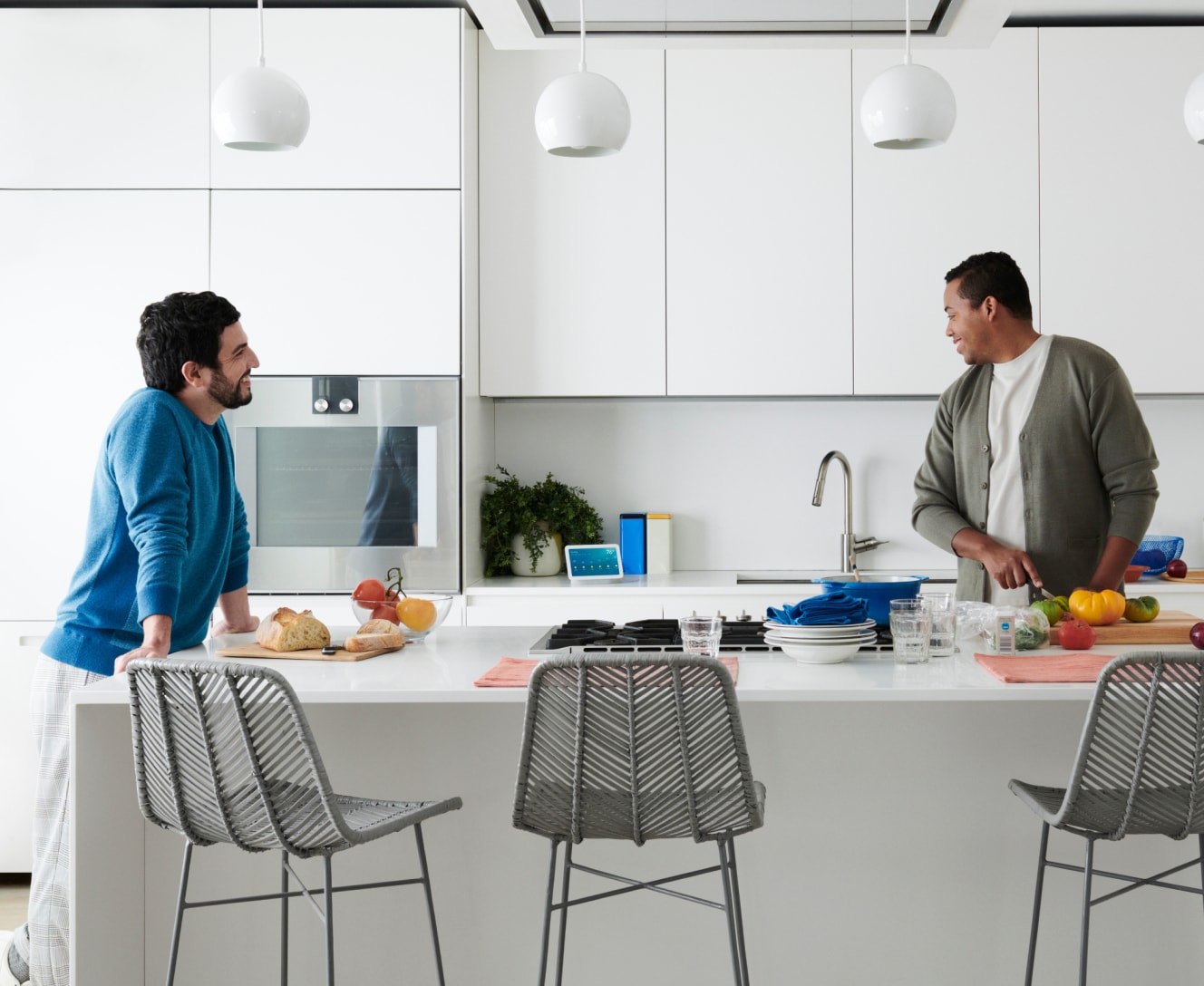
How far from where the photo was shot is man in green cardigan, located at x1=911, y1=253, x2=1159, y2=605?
2512mm

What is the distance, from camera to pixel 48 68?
342 centimetres

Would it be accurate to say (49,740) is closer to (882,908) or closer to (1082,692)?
(882,908)

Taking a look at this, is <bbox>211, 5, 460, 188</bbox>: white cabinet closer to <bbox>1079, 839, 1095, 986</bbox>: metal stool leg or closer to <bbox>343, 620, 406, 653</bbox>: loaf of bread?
<bbox>343, 620, 406, 653</bbox>: loaf of bread

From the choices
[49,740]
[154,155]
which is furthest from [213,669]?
[154,155]

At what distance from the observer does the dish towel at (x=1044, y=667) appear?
180cm

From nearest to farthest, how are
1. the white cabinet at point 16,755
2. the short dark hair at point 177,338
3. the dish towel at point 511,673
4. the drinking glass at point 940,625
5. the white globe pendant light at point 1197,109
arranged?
the dish towel at point 511,673
the drinking glass at point 940,625
the white globe pendant light at point 1197,109
the short dark hair at point 177,338
the white cabinet at point 16,755

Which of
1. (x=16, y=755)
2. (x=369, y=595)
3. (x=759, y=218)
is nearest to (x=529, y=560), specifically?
(x=759, y=218)

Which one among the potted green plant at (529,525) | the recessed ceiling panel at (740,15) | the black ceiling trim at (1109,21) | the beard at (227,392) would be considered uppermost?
the black ceiling trim at (1109,21)

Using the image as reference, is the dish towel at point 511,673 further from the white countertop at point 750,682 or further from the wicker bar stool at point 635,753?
the wicker bar stool at point 635,753

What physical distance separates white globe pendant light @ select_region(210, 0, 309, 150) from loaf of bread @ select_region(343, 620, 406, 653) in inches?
37.8

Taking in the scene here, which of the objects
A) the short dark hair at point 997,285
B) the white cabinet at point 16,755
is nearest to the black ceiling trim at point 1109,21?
the short dark hair at point 997,285

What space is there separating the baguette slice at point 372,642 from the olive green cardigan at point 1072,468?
128cm

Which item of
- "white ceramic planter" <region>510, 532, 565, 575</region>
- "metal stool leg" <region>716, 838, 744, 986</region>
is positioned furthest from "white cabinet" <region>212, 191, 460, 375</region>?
"metal stool leg" <region>716, 838, 744, 986</region>

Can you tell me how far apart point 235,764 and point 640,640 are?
75 centimetres
